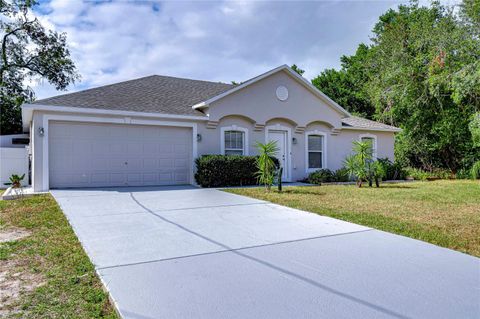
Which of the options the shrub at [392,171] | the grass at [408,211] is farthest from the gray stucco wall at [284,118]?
the grass at [408,211]

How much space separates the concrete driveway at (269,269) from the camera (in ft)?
9.71

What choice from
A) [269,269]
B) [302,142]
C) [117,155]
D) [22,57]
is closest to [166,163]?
[117,155]

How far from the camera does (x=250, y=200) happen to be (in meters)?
9.02

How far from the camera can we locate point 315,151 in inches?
625

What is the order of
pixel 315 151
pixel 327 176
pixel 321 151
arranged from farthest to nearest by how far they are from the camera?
pixel 321 151 → pixel 315 151 → pixel 327 176

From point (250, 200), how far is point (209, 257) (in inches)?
188

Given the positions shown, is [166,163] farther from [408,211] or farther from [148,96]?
[408,211]

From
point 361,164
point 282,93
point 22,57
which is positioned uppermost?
point 22,57

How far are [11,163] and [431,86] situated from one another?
67.2ft

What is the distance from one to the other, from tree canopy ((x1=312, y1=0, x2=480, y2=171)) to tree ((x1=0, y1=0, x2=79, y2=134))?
77.8ft

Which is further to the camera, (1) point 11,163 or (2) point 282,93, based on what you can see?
(2) point 282,93

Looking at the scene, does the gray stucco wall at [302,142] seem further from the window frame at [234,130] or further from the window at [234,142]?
the window at [234,142]

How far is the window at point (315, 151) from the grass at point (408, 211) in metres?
4.90

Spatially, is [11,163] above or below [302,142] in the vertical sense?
below
